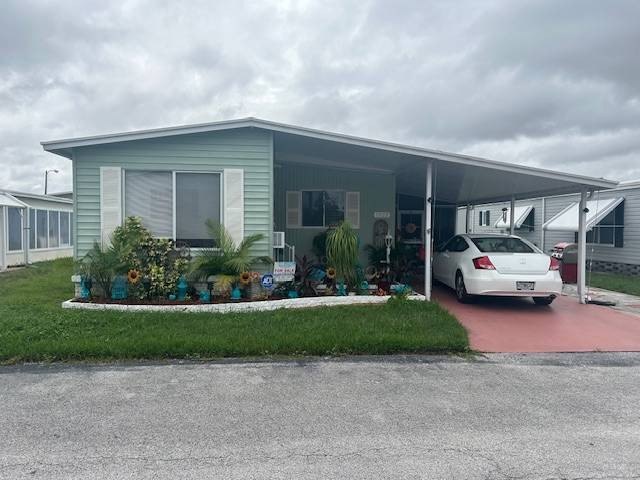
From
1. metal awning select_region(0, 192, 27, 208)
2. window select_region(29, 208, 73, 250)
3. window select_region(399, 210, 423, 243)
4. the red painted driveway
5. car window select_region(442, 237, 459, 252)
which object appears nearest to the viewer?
the red painted driveway

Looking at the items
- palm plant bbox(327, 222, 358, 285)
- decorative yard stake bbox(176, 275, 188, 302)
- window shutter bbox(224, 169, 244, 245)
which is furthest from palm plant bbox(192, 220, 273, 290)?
palm plant bbox(327, 222, 358, 285)

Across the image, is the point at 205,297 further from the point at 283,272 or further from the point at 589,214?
the point at 589,214

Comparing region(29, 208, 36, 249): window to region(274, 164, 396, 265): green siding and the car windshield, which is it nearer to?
region(274, 164, 396, 265): green siding

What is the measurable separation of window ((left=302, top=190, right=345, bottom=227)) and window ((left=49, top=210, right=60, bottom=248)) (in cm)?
1248

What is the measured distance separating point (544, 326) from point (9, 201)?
1600cm

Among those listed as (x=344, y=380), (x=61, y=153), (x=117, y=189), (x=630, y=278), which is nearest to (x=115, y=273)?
(x=117, y=189)

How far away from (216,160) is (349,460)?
635 cm

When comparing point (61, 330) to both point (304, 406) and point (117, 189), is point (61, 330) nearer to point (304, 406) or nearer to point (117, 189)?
point (117, 189)

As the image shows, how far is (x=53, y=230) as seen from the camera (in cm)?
1833

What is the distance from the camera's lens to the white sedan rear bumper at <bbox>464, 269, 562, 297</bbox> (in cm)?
793

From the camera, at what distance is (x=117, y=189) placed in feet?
26.6

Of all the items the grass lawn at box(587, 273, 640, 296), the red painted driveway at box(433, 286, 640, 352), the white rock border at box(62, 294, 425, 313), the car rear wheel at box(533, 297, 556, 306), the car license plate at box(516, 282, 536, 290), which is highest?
the car license plate at box(516, 282, 536, 290)

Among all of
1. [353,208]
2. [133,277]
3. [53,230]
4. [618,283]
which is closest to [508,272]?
[353,208]

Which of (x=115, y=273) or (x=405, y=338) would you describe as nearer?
(x=405, y=338)
